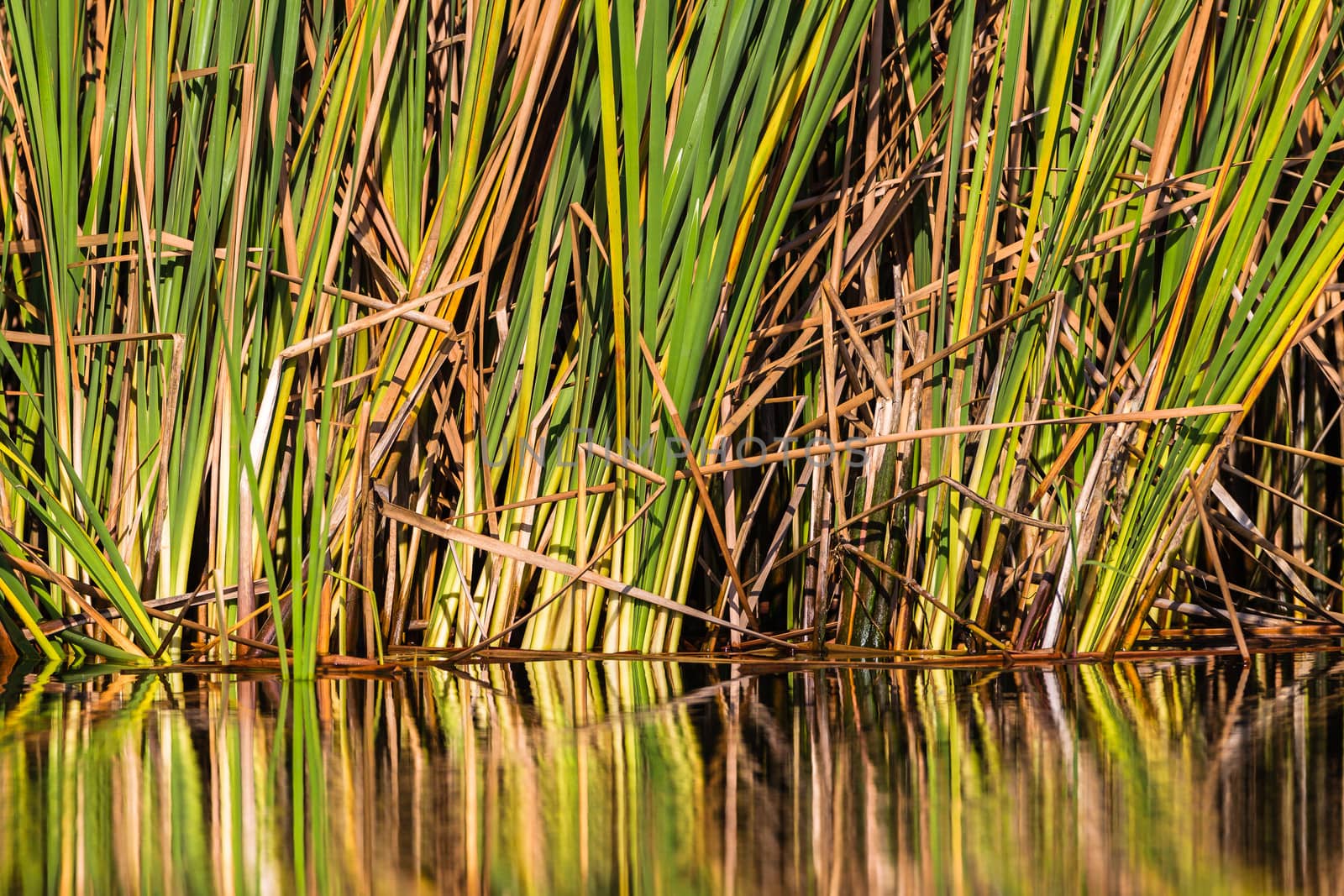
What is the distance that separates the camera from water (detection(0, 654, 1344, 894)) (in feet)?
2.19

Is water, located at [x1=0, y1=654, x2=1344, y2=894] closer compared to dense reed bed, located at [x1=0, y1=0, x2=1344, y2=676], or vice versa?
water, located at [x1=0, y1=654, x2=1344, y2=894]

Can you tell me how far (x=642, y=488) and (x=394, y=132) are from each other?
19.0 inches

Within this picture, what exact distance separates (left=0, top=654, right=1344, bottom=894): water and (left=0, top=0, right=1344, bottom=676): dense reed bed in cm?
16

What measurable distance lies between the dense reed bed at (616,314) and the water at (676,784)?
0.54 feet

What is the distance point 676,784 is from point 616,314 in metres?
0.57

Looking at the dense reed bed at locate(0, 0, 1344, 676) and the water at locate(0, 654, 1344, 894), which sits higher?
the dense reed bed at locate(0, 0, 1344, 676)

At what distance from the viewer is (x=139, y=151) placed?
1299 mm

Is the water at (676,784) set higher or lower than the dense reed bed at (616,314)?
lower

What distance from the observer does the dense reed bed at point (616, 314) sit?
1254mm

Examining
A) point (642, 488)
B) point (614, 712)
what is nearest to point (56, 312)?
point (642, 488)

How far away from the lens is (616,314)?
1.24 m

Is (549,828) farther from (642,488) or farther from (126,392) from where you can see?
(126,392)

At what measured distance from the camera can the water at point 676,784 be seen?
667 mm

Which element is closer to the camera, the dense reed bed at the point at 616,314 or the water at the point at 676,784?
the water at the point at 676,784
